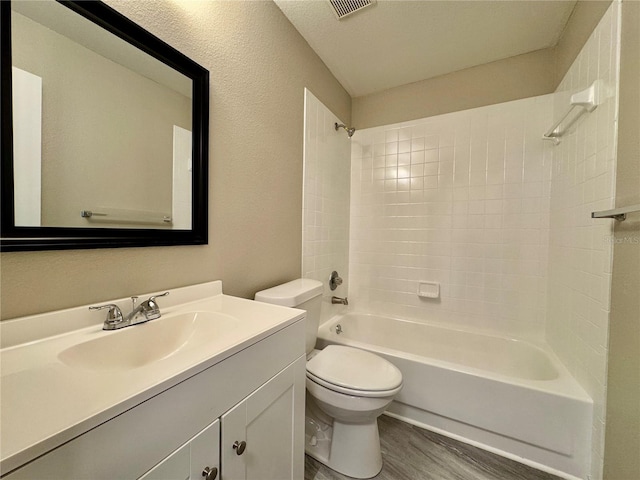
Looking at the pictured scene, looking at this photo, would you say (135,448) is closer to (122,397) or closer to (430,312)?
(122,397)

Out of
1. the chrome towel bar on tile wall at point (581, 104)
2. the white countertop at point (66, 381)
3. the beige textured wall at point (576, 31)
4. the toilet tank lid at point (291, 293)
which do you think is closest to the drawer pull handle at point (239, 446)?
the white countertop at point (66, 381)

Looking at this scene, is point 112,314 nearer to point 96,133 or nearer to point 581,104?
point 96,133

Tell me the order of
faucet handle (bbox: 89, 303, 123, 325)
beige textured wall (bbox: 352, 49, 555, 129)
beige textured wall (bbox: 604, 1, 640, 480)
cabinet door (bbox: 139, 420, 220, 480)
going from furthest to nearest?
beige textured wall (bbox: 352, 49, 555, 129), beige textured wall (bbox: 604, 1, 640, 480), faucet handle (bbox: 89, 303, 123, 325), cabinet door (bbox: 139, 420, 220, 480)

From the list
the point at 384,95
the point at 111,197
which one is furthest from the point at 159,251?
the point at 384,95

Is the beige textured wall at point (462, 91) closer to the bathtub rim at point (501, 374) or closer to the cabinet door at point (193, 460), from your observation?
the bathtub rim at point (501, 374)

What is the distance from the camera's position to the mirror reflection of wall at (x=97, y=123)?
0.68m

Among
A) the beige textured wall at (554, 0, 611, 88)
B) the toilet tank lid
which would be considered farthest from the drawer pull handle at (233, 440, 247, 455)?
the beige textured wall at (554, 0, 611, 88)

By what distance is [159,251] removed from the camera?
94 cm

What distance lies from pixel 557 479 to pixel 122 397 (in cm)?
184

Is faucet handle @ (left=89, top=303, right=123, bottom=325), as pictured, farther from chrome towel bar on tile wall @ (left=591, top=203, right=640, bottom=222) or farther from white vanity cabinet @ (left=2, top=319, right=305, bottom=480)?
chrome towel bar on tile wall @ (left=591, top=203, right=640, bottom=222)

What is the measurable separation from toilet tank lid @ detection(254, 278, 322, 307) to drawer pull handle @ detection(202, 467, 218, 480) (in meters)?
0.66

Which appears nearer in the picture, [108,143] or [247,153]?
[108,143]

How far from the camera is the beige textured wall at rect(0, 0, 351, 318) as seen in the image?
73cm

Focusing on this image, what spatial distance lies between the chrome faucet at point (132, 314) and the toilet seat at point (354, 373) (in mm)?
768
